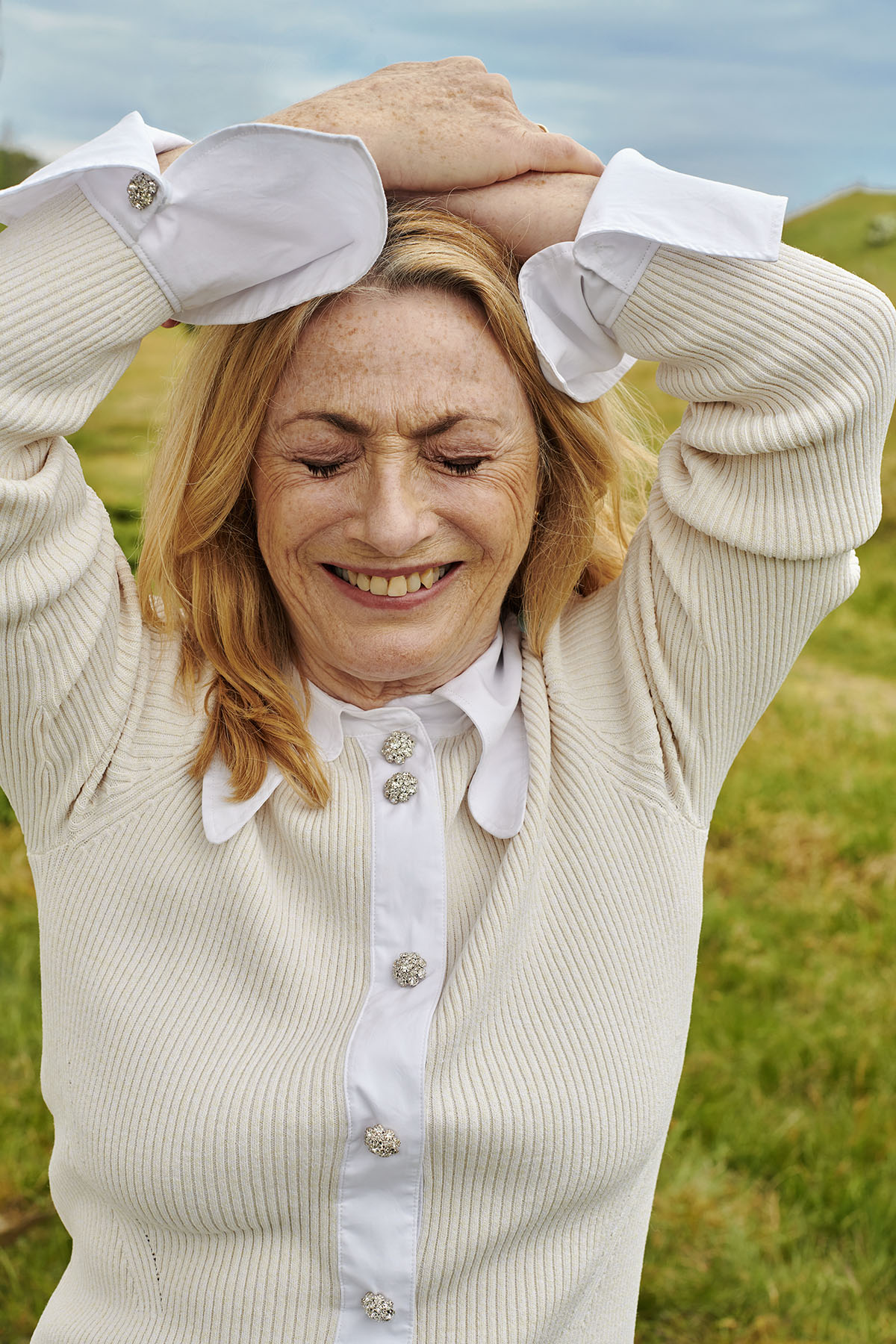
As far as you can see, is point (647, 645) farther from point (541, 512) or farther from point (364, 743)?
point (364, 743)

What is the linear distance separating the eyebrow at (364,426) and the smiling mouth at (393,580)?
0.17 meters

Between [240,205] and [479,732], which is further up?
[240,205]

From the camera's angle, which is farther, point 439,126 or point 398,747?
point 398,747

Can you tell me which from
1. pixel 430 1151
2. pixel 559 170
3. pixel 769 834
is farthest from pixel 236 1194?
pixel 769 834

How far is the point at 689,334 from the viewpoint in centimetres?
154

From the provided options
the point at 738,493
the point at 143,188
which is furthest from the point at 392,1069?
the point at 143,188

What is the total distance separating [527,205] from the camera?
158cm

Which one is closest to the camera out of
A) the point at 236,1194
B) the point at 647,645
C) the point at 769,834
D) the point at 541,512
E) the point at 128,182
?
the point at 128,182

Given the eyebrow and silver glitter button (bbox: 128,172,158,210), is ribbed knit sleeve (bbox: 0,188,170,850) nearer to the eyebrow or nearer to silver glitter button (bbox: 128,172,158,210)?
silver glitter button (bbox: 128,172,158,210)

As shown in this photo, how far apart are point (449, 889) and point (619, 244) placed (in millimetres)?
812

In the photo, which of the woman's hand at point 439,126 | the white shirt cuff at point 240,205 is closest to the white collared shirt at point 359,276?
the white shirt cuff at point 240,205

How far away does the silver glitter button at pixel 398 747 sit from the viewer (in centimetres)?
169

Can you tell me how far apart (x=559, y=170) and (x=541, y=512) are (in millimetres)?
458

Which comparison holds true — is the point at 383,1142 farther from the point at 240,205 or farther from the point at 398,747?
the point at 240,205
